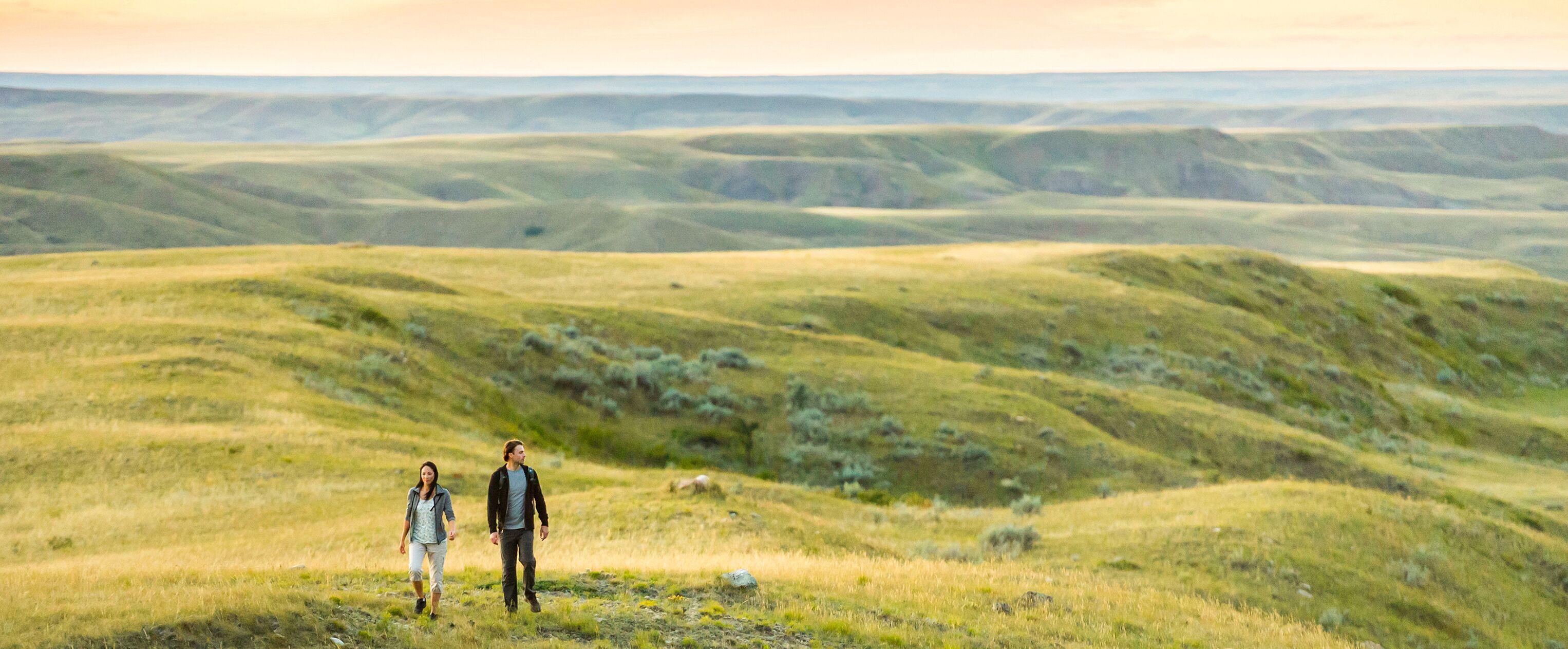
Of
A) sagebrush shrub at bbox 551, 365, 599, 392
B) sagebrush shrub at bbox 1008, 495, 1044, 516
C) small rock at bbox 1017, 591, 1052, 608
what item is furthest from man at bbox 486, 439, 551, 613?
sagebrush shrub at bbox 551, 365, 599, 392

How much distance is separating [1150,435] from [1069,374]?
35.0ft

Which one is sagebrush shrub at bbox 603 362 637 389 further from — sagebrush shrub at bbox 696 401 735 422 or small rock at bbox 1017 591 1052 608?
small rock at bbox 1017 591 1052 608

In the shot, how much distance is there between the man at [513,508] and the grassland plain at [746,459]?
0.71m

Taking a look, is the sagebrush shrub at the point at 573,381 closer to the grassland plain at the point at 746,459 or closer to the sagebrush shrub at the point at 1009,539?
the grassland plain at the point at 746,459

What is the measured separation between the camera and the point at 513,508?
11.4 m

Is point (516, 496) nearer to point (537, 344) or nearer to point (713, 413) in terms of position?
point (713, 413)

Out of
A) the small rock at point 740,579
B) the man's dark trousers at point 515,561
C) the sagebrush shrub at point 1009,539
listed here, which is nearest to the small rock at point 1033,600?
the small rock at point 740,579

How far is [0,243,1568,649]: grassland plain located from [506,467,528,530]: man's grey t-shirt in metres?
1.00

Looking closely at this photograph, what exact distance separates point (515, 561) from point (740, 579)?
11.0ft

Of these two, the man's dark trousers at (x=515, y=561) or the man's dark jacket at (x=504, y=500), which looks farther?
the man's dark trousers at (x=515, y=561)

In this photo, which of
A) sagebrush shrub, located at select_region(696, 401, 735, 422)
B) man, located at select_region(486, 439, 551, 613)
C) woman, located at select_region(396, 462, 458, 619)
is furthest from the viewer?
sagebrush shrub, located at select_region(696, 401, 735, 422)

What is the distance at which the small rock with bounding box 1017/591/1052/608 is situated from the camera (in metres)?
15.2

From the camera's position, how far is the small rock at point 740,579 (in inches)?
552

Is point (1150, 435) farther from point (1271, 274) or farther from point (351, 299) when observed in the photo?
point (1271, 274)
